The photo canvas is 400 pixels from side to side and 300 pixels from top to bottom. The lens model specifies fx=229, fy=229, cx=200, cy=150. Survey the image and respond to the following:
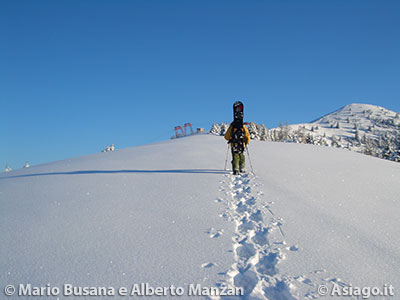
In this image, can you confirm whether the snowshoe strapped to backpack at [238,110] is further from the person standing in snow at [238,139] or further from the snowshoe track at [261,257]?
the snowshoe track at [261,257]

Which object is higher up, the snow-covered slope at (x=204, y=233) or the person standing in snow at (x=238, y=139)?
the person standing in snow at (x=238, y=139)

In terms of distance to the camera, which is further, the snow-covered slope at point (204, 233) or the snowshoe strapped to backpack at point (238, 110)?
the snowshoe strapped to backpack at point (238, 110)

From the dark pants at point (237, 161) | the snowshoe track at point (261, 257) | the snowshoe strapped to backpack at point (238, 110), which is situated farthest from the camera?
the snowshoe strapped to backpack at point (238, 110)

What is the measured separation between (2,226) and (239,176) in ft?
22.4

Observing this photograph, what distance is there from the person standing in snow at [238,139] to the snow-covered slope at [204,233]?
1.61 m

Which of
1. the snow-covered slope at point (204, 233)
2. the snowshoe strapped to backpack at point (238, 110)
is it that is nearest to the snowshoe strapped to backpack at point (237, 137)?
the snowshoe strapped to backpack at point (238, 110)

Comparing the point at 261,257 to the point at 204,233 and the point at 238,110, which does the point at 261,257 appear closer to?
the point at 204,233

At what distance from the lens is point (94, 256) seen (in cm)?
320

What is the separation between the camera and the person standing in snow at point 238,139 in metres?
9.13

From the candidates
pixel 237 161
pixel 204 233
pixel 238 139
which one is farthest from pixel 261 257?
pixel 238 139

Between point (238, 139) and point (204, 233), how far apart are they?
5899 millimetres

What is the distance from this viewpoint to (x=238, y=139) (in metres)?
9.32

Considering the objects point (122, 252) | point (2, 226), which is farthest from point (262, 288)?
point (2, 226)

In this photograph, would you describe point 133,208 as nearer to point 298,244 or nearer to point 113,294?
point 113,294
